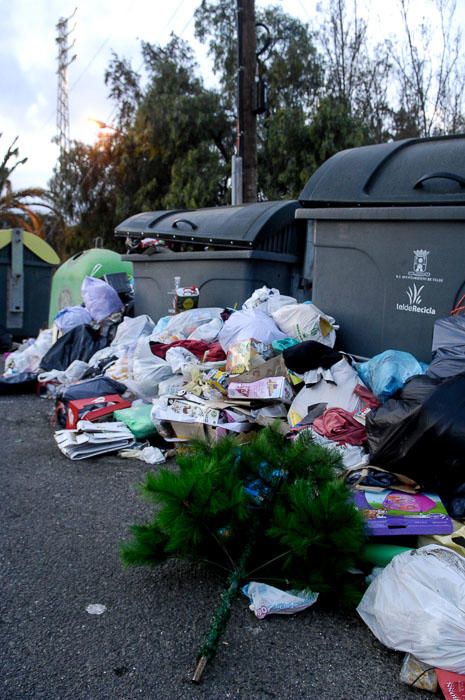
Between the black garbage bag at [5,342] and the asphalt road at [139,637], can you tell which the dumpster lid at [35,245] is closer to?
the black garbage bag at [5,342]

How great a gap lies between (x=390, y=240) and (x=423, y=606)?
2612 millimetres

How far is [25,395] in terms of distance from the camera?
5754mm

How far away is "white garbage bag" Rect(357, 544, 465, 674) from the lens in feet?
5.69

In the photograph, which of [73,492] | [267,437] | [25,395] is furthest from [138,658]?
[25,395]

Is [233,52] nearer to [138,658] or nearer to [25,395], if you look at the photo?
[25,395]

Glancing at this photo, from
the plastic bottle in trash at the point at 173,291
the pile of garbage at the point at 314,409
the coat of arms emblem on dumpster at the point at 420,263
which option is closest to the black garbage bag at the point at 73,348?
the pile of garbage at the point at 314,409

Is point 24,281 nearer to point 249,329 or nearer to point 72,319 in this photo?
point 72,319

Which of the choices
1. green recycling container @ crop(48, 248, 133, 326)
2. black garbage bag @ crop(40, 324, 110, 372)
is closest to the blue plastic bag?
black garbage bag @ crop(40, 324, 110, 372)

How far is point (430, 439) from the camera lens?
2561mm

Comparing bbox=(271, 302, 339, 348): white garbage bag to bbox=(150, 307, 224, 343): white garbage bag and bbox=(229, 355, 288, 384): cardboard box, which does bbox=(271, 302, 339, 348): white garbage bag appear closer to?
bbox=(229, 355, 288, 384): cardboard box

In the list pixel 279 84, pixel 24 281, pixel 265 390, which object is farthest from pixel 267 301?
Result: pixel 279 84

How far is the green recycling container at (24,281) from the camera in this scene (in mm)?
8875

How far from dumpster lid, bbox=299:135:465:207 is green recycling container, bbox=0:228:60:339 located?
18.3 ft

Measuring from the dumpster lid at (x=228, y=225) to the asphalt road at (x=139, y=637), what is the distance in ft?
9.77
